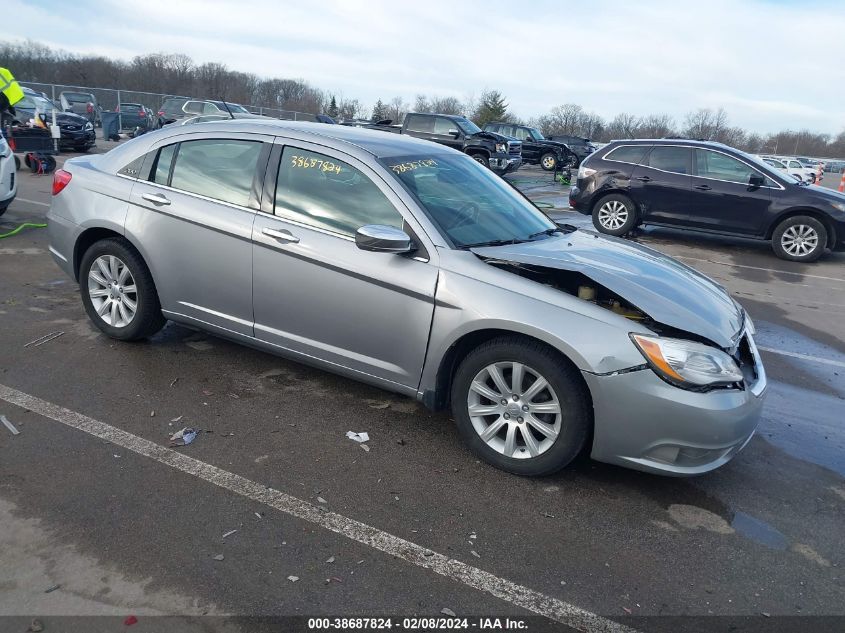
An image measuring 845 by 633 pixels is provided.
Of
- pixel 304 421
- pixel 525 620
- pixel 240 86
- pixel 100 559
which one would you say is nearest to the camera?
pixel 525 620

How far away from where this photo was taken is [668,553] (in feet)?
9.84

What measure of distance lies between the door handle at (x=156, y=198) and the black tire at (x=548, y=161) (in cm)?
2637

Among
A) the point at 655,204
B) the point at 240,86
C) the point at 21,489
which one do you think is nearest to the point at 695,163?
the point at 655,204

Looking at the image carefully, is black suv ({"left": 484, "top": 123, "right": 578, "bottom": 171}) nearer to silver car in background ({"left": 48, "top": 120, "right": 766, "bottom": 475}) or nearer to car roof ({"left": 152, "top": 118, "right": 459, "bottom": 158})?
car roof ({"left": 152, "top": 118, "right": 459, "bottom": 158})

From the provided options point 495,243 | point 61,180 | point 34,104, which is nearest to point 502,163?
point 34,104

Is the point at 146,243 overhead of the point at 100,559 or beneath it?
overhead

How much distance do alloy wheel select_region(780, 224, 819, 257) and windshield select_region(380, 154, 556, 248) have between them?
25.2ft

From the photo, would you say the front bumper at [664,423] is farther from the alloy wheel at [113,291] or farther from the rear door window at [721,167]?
the rear door window at [721,167]

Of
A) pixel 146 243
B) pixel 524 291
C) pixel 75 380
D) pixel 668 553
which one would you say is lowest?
pixel 75 380

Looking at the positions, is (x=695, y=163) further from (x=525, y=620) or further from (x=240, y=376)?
(x=525, y=620)

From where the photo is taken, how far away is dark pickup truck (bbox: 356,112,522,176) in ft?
70.2

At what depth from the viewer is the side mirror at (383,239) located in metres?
3.58

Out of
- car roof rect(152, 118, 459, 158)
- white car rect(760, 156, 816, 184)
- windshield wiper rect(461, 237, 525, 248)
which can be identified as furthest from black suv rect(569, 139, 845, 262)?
white car rect(760, 156, 816, 184)

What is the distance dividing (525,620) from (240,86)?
70.8 m
